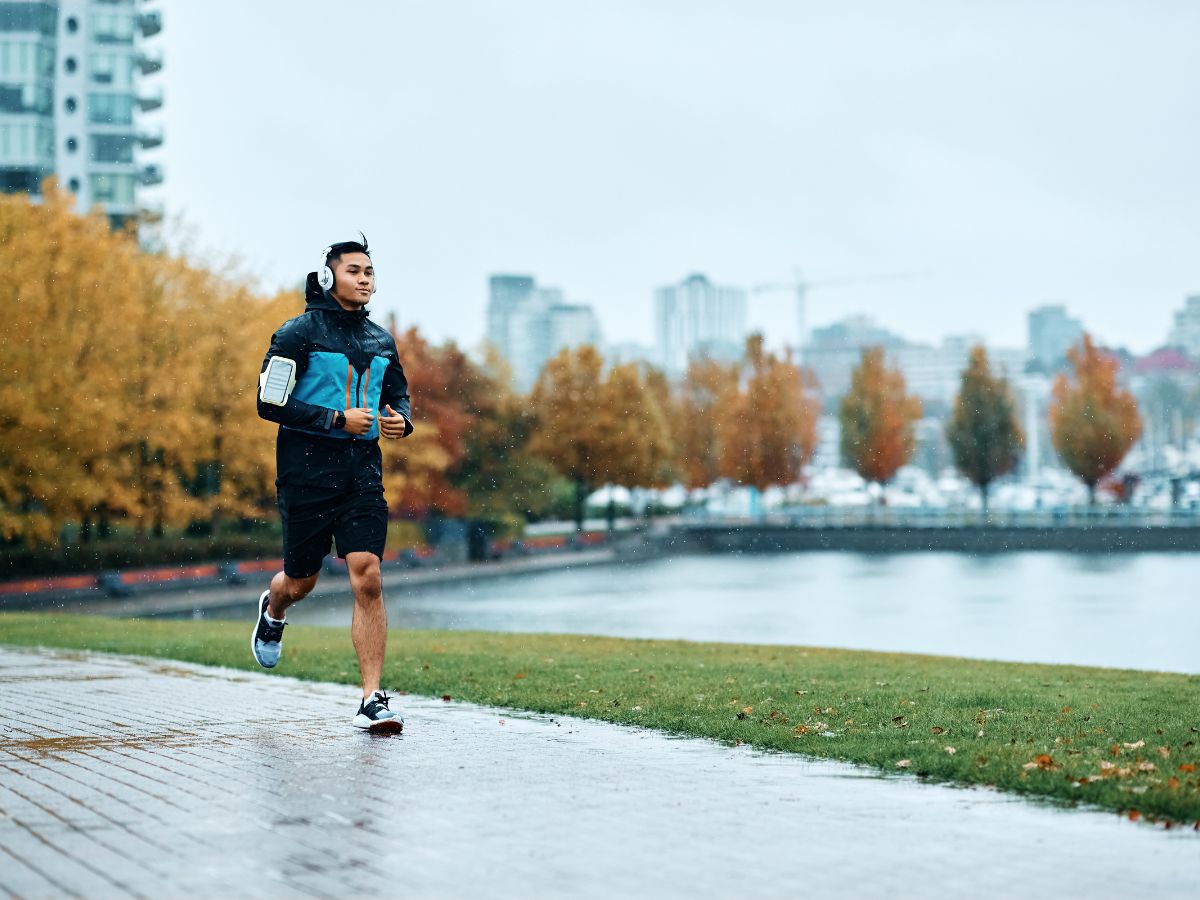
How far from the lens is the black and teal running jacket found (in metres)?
7.86

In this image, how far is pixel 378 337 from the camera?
823 centimetres

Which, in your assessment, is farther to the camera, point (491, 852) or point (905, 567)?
point (905, 567)

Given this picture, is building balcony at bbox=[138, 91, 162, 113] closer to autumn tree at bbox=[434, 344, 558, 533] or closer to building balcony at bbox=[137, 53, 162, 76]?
building balcony at bbox=[137, 53, 162, 76]

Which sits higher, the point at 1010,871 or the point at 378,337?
the point at 378,337

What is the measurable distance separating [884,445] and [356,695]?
7750 cm

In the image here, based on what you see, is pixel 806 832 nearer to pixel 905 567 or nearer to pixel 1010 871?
pixel 1010 871

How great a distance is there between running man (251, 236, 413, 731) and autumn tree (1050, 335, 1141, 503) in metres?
72.8

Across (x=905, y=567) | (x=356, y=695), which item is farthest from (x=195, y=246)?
(x=356, y=695)

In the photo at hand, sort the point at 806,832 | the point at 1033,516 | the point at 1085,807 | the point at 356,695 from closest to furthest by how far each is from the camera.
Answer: the point at 806,832
the point at 1085,807
the point at 356,695
the point at 1033,516

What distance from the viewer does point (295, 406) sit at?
7812mm

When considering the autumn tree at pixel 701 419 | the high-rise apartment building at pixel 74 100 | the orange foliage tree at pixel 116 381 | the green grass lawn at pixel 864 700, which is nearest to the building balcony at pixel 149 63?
the high-rise apartment building at pixel 74 100

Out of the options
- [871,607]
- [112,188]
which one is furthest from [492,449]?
[112,188]

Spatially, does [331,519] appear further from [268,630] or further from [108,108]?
[108,108]

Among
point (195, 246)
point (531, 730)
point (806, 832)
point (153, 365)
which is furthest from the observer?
point (195, 246)
